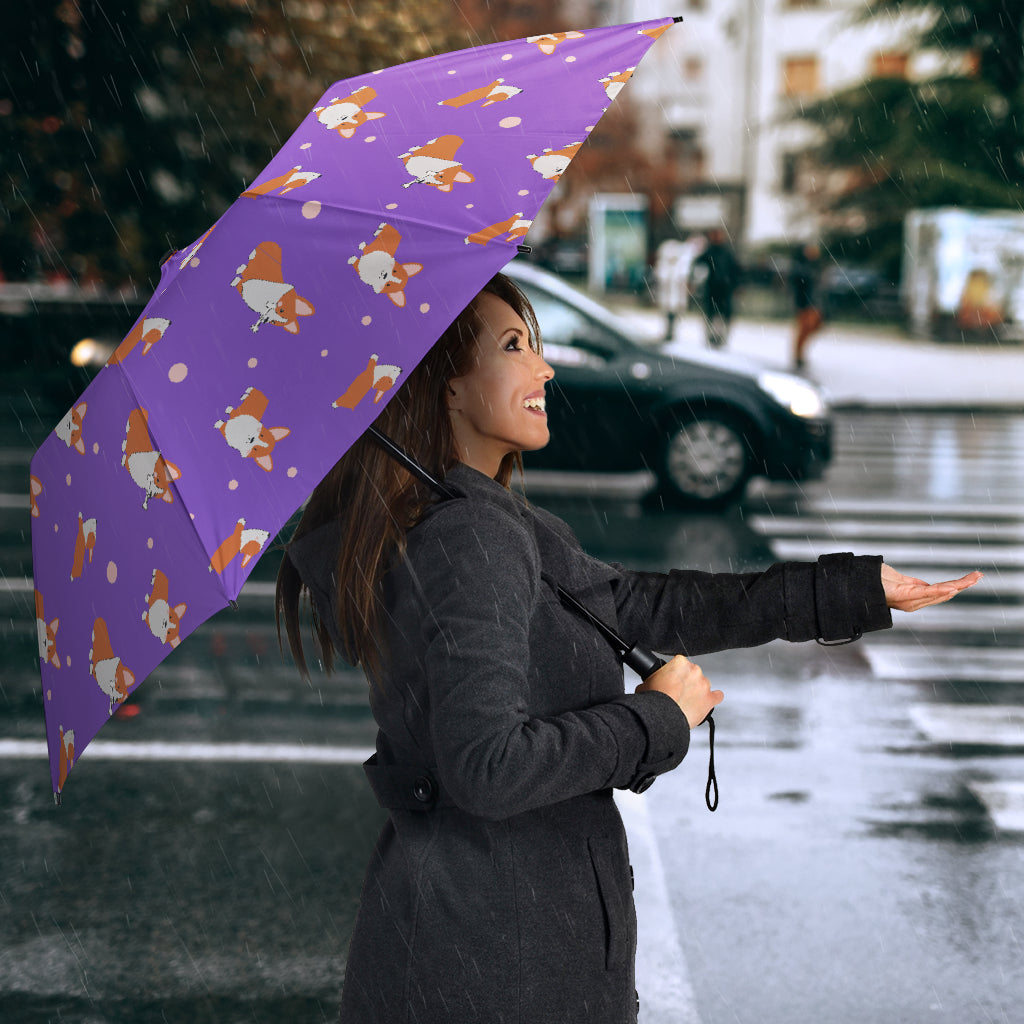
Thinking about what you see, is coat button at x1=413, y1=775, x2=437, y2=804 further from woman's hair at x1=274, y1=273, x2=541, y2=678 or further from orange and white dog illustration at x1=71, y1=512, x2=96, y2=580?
orange and white dog illustration at x1=71, y1=512, x2=96, y2=580

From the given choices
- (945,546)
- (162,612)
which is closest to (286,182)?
(162,612)

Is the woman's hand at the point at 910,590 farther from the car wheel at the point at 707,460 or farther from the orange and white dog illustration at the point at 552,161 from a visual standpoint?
the car wheel at the point at 707,460

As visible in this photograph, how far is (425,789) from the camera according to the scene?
1.93 metres

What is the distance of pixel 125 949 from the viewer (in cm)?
399

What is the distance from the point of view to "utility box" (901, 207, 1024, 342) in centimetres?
2495

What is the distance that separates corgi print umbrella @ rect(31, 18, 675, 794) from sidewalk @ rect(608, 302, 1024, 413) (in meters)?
12.5

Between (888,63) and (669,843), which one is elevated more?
(669,843)

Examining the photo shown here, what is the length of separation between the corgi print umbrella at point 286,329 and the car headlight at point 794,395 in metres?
8.70

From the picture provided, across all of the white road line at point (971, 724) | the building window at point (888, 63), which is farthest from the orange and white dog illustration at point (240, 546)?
the building window at point (888, 63)

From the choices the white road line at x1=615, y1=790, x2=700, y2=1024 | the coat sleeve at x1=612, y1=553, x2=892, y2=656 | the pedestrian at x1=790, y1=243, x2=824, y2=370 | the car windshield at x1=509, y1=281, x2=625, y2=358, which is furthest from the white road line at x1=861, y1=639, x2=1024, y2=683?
the pedestrian at x1=790, y1=243, x2=824, y2=370

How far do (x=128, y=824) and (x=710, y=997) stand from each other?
2.17 m

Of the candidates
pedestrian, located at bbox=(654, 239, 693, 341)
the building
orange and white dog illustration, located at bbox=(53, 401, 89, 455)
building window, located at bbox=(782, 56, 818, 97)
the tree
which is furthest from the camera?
building window, located at bbox=(782, 56, 818, 97)

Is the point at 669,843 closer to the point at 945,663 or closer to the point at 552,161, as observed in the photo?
the point at 945,663

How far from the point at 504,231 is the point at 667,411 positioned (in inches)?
350
